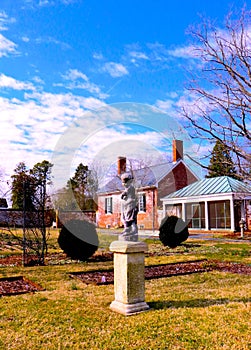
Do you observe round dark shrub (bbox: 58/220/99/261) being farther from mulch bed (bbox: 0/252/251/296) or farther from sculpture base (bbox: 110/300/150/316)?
sculpture base (bbox: 110/300/150/316)

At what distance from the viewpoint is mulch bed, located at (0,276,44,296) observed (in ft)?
21.6

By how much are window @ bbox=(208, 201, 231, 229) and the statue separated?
20.4m

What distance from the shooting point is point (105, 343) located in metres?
3.96

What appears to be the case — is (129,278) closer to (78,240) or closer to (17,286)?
(17,286)

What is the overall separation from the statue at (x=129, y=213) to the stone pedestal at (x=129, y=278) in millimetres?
156

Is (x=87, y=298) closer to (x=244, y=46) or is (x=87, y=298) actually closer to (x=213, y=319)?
(x=213, y=319)

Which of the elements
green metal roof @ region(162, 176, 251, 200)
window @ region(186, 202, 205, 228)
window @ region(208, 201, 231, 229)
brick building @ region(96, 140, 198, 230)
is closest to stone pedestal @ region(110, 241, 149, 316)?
green metal roof @ region(162, 176, 251, 200)

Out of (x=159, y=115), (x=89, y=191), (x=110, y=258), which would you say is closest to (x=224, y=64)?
(x=159, y=115)

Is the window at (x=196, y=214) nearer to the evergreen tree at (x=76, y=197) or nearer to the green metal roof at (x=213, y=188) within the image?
the green metal roof at (x=213, y=188)

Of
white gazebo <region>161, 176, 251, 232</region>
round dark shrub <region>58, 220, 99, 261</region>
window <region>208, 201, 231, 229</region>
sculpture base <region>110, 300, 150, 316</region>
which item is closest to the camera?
sculpture base <region>110, 300, 150, 316</region>

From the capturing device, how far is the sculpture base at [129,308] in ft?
16.5

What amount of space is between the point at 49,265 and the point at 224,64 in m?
9.41

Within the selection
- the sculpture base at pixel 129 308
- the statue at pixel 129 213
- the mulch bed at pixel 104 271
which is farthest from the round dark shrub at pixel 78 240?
the statue at pixel 129 213

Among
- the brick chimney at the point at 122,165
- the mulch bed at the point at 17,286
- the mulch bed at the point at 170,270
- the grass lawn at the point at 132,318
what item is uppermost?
the brick chimney at the point at 122,165
